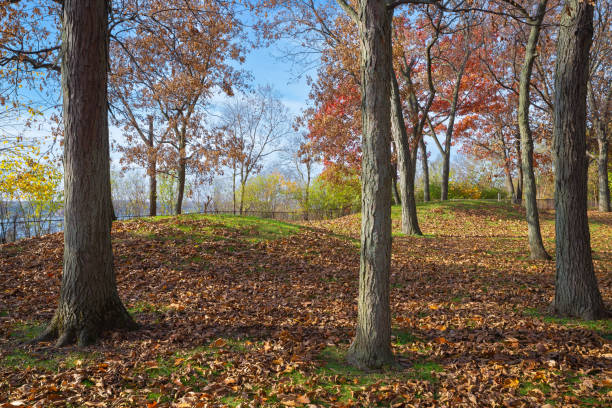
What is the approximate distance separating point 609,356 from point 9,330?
7.39 meters

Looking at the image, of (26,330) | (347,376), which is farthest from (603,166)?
(26,330)

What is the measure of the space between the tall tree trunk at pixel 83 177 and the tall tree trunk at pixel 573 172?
6483 millimetres

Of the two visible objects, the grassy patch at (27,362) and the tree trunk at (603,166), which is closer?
the grassy patch at (27,362)

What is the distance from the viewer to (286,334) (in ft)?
15.8

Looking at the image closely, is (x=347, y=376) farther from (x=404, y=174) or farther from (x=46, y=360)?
(x=404, y=174)

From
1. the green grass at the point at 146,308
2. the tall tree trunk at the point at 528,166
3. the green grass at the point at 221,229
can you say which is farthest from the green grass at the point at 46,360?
the tall tree trunk at the point at 528,166

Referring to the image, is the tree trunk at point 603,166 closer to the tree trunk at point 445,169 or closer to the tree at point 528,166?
the tree trunk at point 445,169

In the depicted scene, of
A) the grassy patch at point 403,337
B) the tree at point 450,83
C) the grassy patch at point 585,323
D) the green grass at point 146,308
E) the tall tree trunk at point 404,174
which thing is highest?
the tree at point 450,83

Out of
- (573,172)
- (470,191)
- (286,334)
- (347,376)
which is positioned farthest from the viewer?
(470,191)

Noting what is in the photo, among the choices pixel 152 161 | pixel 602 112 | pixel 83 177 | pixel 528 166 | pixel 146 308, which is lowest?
pixel 146 308

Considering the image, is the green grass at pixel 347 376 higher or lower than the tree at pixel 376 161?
lower

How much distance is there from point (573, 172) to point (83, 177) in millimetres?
6801

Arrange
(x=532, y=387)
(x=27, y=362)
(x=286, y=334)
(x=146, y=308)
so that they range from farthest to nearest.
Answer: (x=146, y=308)
(x=286, y=334)
(x=27, y=362)
(x=532, y=387)

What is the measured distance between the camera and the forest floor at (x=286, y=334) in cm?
348
